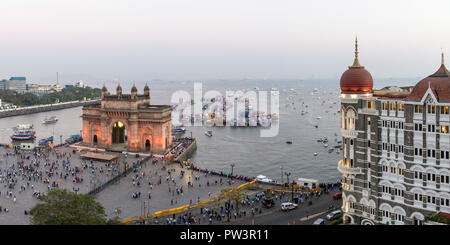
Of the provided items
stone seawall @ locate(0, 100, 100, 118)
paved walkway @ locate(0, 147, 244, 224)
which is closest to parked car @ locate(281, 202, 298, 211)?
paved walkway @ locate(0, 147, 244, 224)

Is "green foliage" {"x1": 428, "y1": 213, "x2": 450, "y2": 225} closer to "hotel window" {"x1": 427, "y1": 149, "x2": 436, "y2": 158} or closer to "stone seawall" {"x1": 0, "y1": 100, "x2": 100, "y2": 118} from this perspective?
"hotel window" {"x1": 427, "y1": 149, "x2": 436, "y2": 158}

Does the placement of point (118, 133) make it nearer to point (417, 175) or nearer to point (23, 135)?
point (23, 135)

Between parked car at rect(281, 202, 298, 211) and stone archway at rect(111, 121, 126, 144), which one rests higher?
stone archway at rect(111, 121, 126, 144)
